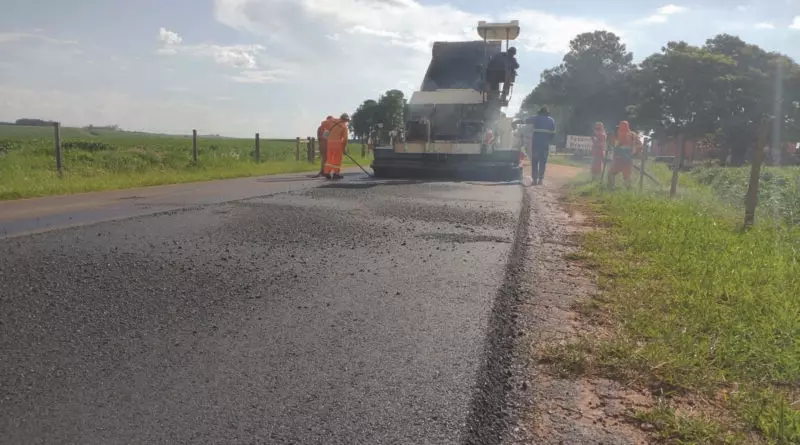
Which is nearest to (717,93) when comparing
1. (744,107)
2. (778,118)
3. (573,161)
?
(744,107)

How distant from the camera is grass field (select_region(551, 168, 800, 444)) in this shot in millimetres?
2490

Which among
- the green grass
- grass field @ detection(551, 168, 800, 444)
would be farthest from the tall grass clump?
the green grass

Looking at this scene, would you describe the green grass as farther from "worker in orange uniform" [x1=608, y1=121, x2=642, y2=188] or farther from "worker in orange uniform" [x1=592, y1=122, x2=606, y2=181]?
"worker in orange uniform" [x1=608, y1=121, x2=642, y2=188]

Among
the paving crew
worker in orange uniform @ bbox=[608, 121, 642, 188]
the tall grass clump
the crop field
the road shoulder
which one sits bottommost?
the road shoulder

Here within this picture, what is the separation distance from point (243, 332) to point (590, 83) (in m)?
71.8

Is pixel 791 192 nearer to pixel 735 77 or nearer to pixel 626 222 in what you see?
pixel 626 222

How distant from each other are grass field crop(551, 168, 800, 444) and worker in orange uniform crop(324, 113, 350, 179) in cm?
891

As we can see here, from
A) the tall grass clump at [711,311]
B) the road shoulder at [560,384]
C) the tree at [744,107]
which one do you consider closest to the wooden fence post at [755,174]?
the tall grass clump at [711,311]

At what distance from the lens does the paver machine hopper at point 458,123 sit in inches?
599

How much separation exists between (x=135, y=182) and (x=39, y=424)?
1138 centimetres

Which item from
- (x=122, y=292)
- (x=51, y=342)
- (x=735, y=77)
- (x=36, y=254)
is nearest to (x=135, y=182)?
(x=36, y=254)

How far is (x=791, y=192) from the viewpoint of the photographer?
9945mm

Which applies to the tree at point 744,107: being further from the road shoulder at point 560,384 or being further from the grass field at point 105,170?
the road shoulder at point 560,384

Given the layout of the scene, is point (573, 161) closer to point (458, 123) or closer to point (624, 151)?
point (458, 123)
